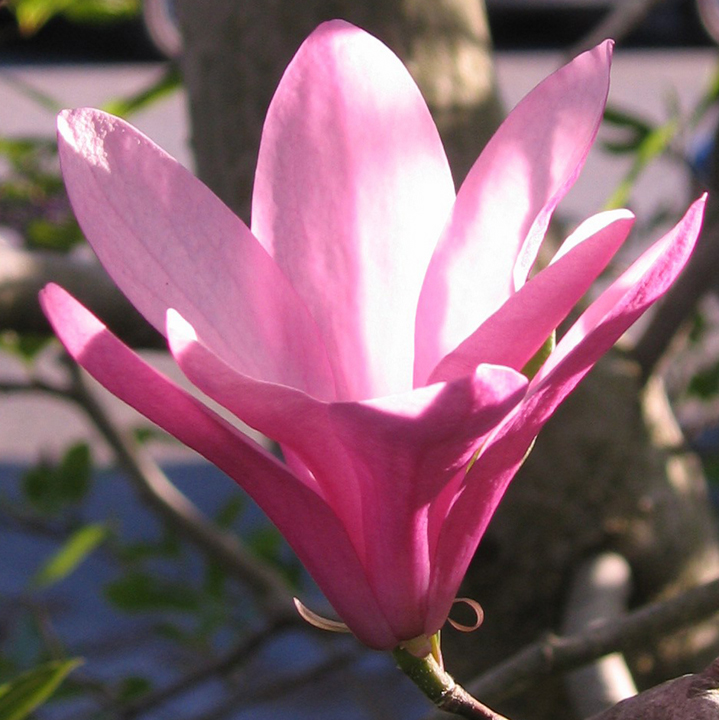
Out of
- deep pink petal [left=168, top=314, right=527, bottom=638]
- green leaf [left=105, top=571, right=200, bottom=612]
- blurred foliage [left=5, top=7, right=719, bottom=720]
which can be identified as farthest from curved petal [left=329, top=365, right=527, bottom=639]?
green leaf [left=105, top=571, right=200, bottom=612]

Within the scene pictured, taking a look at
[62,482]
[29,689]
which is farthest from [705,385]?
[29,689]

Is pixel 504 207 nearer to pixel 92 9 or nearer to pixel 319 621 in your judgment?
pixel 319 621

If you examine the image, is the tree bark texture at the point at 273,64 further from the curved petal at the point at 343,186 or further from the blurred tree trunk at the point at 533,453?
the curved petal at the point at 343,186

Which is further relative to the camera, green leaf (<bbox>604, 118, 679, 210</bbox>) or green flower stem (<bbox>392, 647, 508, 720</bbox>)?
green leaf (<bbox>604, 118, 679, 210</bbox>)

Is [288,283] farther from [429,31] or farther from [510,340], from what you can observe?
[429,31]

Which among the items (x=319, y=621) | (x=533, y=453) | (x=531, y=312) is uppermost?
(x=531, y=312)

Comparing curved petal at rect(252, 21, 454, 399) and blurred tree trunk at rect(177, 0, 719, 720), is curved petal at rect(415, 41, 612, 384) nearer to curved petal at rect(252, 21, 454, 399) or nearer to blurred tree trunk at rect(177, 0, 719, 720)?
curved petal at rect(252, 21, 454, 399)
